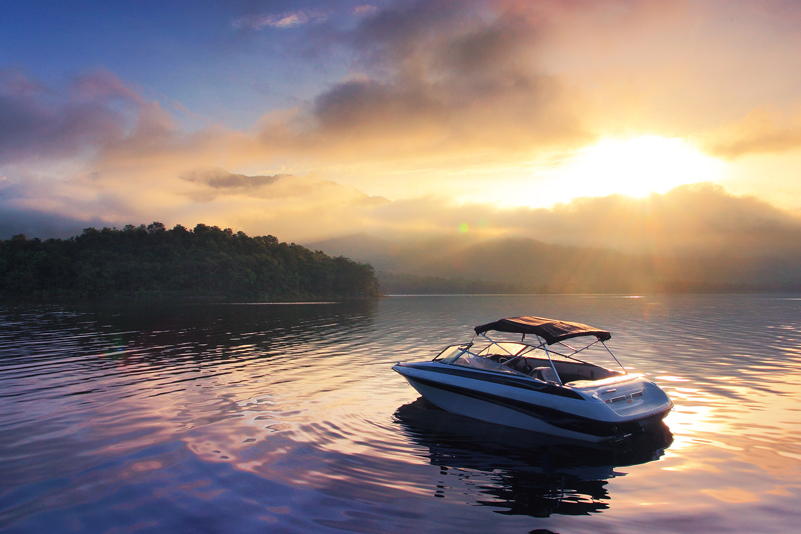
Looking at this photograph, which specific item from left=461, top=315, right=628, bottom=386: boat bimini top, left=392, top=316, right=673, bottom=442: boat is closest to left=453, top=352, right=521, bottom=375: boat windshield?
left=392, top=316, right=673, bottom=442: boat

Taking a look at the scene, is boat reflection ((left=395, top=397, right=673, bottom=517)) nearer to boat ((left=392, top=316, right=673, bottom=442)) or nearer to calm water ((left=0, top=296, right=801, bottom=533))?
calm water ((left=0, top=296, right=801, bottom=533))

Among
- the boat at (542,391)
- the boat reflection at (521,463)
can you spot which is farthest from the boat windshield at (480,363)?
the boat reflection at (521,463)

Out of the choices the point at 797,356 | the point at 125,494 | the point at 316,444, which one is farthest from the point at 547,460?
the point at 797,356

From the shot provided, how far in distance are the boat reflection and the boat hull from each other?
47 cm

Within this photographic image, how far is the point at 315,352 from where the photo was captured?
96.2 ft

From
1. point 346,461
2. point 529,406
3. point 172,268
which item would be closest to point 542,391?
point 529,406

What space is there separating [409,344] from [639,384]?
21726mm

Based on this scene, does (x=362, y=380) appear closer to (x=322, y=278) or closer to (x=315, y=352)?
(x=315, y=352)

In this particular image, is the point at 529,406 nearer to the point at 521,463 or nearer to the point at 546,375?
the point at 546,375

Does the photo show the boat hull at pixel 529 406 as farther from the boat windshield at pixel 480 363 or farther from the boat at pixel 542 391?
the boat windshield at pixel 480 363

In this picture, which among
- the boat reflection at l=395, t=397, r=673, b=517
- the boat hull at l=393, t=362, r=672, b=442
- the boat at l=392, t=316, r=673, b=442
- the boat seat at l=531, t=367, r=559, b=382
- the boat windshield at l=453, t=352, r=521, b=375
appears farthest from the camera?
the boat windshield at l=453, t=352, r=521, b=375

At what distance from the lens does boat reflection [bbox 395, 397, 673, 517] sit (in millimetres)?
9086

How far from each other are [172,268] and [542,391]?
14794cm

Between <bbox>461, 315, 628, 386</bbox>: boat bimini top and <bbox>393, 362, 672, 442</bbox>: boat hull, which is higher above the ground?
<bbox>461, 315, 628, 386</bbox>: boat bimini top
